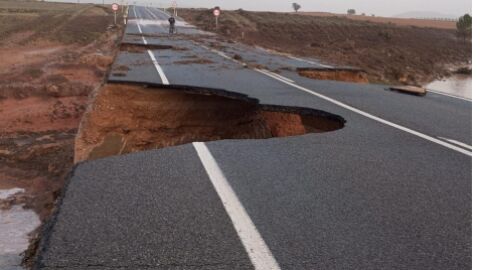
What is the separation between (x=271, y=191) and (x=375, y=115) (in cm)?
431

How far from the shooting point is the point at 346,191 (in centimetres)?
412

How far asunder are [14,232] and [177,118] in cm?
487

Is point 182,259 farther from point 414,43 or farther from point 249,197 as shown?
point 414,43

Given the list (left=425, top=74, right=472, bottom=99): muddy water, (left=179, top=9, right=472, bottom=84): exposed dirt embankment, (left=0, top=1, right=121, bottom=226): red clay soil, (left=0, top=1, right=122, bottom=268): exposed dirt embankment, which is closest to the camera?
(left=0, top=1, right=122, bottom=268): exposed dirt embankment

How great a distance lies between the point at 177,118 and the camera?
30.6ft

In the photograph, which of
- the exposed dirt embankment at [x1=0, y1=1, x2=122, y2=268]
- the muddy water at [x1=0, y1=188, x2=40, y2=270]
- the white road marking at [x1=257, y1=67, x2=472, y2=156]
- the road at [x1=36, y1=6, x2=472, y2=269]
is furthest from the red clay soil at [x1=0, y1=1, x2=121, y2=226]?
the white road marking at [x1=257, y1=67, x2=472, y2=156]

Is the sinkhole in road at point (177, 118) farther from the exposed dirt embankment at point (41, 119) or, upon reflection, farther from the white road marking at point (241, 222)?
the white road marking at point (241, 222)

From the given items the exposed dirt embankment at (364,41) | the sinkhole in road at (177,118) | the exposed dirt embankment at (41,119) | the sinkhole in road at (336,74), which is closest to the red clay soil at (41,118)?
the exposed dirt embankment at (41,119)

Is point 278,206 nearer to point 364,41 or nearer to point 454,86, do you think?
point 454,86

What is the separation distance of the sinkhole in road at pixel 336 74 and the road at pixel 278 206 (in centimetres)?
802

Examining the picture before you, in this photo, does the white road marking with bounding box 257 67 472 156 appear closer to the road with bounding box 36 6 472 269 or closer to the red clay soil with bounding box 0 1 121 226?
the road with bounding box 36 6 472 269

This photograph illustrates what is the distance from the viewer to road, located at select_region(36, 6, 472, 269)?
2.91 m

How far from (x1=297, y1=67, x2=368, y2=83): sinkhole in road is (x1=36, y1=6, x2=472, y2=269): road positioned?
802cm

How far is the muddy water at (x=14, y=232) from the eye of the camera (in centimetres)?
403
